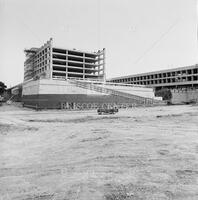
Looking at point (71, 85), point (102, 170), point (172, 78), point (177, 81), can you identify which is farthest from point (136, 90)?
point (102, 170)

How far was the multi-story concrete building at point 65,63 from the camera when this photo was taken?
69750 millimetres

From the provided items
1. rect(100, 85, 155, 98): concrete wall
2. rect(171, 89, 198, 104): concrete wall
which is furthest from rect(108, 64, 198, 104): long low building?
rect(100, 85, 155, 98): concrete wall

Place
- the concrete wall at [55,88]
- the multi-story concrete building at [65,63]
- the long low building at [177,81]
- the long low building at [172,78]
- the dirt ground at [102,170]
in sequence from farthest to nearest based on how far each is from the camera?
1. the long low building at [172,78]
2. the long low building at [177,81]
3. the multi-story concrete building at [65,63]
4. the concrete wall at [55,88]
5. the dirt ground at [102,170]

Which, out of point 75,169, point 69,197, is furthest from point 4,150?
point 69,197

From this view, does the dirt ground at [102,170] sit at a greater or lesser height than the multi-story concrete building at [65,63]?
lesser

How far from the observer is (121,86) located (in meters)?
59.8

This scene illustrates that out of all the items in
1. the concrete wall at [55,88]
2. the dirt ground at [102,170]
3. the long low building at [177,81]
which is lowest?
the dirt ground at [102,170]

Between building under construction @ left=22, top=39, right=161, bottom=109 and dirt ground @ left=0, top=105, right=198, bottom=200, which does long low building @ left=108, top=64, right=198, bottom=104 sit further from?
dirt ground @ left=0, top=105, right=198, bottom=200

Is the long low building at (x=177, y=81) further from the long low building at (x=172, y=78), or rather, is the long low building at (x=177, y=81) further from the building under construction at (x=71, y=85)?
the building under construction at (x=71, y=85)

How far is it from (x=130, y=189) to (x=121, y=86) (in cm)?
5482

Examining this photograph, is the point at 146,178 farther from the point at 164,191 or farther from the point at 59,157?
the point at 59,157

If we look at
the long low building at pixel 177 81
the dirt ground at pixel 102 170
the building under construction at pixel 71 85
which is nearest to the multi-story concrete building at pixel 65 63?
the building under construction at pixel 71 85

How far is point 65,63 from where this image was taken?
72875 millimetres

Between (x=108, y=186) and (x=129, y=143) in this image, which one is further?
(x=129, y=143)
